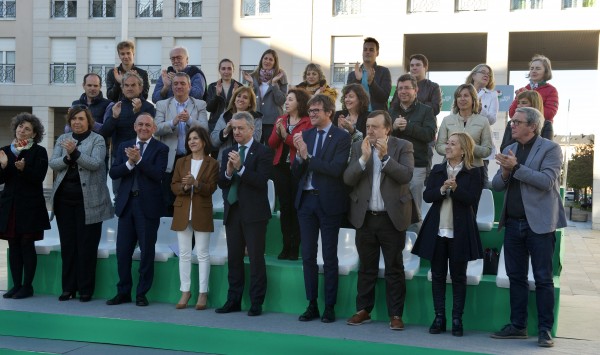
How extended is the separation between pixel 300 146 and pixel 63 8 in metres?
22.3

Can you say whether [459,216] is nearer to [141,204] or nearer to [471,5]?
[141,204]

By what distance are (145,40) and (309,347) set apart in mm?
21013

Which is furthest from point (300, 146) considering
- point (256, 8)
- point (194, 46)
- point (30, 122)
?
point (194, 46)

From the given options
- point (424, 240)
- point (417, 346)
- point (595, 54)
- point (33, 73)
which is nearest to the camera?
point (417, 346)

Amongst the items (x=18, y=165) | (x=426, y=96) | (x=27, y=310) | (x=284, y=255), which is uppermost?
(x=426, y=96)

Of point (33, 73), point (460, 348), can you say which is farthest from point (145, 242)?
point (33, 73)

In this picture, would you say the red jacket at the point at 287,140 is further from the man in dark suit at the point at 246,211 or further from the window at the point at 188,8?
the window at the point at 188,8

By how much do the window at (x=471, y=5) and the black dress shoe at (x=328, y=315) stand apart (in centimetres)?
1829

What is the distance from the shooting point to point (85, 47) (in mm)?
24594

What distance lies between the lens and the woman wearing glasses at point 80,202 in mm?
6266

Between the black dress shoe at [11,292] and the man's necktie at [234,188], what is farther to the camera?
the black dress shoe at [11,292]

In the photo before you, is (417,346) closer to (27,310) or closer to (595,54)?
(27,310)

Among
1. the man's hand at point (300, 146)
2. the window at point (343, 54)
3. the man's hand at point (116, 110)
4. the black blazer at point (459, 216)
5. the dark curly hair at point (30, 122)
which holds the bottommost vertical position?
the black blazer at point (459, 216)

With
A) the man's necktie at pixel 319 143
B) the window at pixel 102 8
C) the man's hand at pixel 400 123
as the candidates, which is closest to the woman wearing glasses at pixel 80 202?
the man's necktie at pixel 319 143
